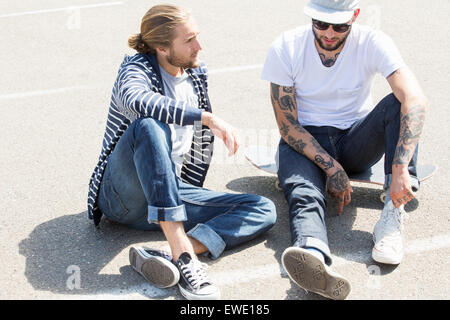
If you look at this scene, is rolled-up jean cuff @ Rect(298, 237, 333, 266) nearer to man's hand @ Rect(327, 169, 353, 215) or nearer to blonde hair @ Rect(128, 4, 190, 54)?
man's hand @ Rect(327, 169, 353, 215)

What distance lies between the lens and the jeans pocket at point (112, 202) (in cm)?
391

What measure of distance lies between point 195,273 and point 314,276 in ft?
2.07

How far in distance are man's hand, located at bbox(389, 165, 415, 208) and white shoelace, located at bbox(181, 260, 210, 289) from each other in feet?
4.05

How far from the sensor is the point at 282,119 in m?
4.37

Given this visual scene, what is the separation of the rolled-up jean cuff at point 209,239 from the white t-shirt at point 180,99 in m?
0.45

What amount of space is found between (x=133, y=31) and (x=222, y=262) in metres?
5.23

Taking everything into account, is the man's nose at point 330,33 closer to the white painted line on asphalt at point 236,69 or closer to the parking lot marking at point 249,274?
the parking lot marking at point 249,274

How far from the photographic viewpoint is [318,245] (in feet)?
11.7

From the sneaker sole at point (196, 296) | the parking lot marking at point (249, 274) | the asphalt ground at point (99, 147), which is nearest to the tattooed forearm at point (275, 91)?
the asphalt ground at point (99, 147)

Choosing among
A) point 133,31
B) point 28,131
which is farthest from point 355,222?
point 133,31

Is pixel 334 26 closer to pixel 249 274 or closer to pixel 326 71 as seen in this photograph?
pixel 326 71

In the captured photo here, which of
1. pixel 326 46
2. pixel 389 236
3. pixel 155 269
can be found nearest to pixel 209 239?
pixel 155 269

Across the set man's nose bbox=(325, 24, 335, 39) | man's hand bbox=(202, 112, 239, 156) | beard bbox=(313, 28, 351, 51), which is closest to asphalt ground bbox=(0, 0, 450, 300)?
man's hand bbox=(202, 112, 239, 156)
